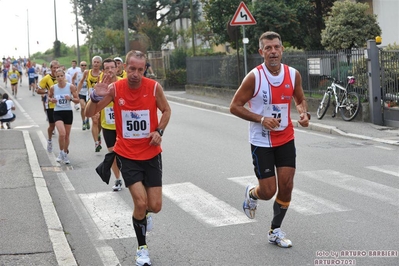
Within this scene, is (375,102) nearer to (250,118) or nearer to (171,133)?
(171,133)

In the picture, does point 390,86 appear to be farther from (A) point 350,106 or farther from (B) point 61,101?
(B) point 61,101

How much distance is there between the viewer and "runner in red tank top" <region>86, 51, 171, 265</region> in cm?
667

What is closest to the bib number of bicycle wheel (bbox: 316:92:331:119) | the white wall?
bicycle wheel (bbox: 316:92:331:119)

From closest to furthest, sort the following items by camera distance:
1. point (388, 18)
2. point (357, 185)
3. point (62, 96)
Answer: point (357, 185), point (62, 96), point (388, 18)

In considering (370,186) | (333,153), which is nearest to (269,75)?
(370,186)

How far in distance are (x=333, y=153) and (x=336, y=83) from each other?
5486 millimetres

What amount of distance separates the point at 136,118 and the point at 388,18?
20.4 meters

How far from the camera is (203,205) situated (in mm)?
9211

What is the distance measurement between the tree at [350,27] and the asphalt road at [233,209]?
7127 millimetres

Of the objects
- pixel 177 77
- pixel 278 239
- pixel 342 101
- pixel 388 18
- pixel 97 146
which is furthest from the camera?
pixel 177 77

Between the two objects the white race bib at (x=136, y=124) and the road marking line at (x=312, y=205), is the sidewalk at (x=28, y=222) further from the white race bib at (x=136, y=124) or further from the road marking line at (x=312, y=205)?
the road marking line at (x=312, y=205)

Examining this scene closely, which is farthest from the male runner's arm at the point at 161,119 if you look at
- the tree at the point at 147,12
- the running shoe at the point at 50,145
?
the tree at the point at 147,12

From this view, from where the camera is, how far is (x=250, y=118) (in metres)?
6.85

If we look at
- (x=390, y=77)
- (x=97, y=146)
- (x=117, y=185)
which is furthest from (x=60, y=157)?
(x=390, y=77)
